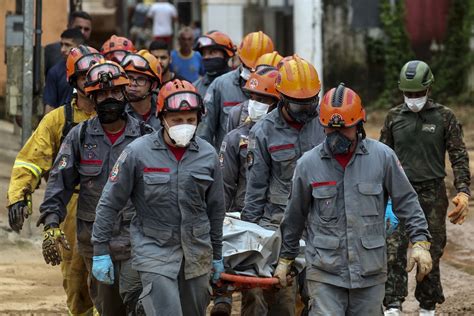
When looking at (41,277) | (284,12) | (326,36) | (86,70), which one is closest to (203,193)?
(86,70)

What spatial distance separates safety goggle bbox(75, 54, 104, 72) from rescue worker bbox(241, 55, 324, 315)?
1292 millimetres

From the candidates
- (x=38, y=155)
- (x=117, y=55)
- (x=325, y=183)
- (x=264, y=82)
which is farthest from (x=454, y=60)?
(x=325, y=183)

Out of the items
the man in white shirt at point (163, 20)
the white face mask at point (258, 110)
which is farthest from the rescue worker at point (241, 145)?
the man in white shirt at point (163, 20)

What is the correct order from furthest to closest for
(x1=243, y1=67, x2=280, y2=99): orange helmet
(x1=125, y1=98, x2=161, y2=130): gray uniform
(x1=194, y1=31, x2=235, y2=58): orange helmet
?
(x1=194, y1=31, x2=235, y2=58): orange helmet → (x1=243, y1=67, x2=280, y2=99): orange helmet → (x1=125, y1=98, x2=161, y2=130): gray uniform

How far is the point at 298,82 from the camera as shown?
9602mm

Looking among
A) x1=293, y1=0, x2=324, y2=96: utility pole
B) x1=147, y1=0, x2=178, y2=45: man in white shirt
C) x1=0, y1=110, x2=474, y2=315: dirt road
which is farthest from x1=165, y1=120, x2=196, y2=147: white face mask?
x1=147, y1=0, x2=178, y2=45: man in white shirt

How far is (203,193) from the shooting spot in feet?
28.3

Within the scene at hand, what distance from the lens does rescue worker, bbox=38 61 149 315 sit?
9.27 m

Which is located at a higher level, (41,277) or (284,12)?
(284,12)

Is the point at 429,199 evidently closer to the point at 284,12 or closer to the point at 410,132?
the point at 410,132

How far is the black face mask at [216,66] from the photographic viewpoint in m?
14.1

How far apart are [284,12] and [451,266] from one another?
13.7 m

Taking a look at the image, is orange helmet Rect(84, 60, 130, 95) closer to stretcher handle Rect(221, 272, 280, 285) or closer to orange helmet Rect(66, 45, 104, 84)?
orange helmet Rect(66, 45, 104, 84)

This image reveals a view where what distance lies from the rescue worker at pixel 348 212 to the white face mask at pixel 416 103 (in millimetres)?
2583
